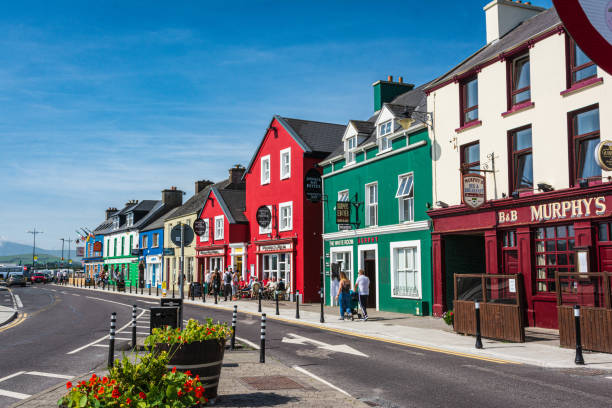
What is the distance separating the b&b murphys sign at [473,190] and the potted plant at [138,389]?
14100 millimetres

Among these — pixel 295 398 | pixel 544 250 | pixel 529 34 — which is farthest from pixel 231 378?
pixel 529 34

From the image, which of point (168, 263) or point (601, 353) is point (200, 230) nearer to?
point (168, 263)

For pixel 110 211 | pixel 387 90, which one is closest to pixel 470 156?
pixel 387 90

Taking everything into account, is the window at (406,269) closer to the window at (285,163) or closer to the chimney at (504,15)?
the chimney at (504,15)

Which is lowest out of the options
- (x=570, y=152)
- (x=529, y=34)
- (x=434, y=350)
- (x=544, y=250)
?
(x=434, y=350)

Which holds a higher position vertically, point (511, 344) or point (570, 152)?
point (570, 152)

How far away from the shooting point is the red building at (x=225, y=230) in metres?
40.5

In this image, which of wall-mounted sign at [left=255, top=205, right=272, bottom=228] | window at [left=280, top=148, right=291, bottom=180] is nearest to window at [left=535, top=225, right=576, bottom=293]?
window at [left=280, top=148, right=291, bottom=180]

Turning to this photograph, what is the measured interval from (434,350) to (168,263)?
44.0 m

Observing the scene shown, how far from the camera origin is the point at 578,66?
16094 millimetres

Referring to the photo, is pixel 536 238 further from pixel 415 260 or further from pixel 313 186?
pixel 313 186

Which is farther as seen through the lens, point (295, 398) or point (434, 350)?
point (434, 350)

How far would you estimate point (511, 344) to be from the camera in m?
13.7

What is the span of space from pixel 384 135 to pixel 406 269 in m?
6.27
